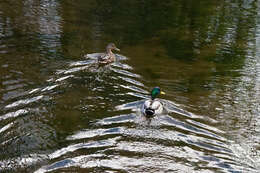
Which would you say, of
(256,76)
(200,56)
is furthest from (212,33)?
(256,76)

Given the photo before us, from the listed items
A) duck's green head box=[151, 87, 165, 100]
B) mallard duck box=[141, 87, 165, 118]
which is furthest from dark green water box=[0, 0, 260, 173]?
duck's green head box=[151, 87, 165, 100]

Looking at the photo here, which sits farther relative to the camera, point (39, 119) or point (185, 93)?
point (185, 93)

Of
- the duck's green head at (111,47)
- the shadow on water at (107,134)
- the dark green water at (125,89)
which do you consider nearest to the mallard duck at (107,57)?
the duck's green head at (111,47)

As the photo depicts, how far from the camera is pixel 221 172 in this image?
6945 millimetres

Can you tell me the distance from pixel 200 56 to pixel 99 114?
5.52 metres

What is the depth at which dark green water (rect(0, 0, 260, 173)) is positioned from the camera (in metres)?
7.21

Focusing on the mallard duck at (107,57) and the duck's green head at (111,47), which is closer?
the mallard duck at (107,57)

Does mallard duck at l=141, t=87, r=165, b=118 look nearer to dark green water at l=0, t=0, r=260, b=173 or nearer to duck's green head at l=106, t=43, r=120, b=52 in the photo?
dark green water at l=0, t=0, r=260, b=173

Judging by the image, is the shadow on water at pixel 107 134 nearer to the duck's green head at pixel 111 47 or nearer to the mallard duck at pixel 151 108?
the mallard duck at pixel 151 108

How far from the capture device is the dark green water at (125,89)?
7.21 metres

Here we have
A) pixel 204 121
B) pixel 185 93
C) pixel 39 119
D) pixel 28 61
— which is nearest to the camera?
pixel 39 119

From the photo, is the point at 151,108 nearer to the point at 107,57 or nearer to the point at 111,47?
the point at 107,57

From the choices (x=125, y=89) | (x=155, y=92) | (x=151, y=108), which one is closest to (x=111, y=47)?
(x=125, y=89)

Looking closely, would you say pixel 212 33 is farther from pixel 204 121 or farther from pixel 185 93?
pixel 204 121
